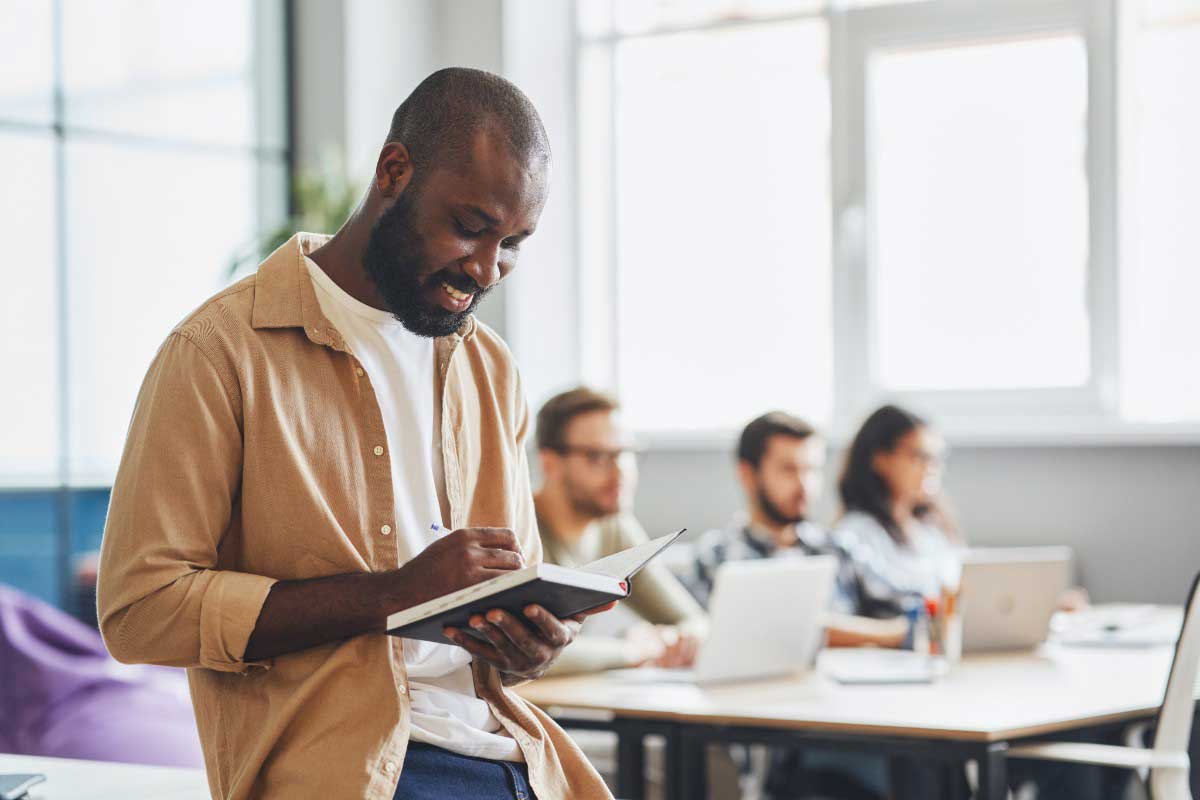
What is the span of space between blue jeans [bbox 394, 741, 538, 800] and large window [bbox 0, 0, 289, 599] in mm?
3391

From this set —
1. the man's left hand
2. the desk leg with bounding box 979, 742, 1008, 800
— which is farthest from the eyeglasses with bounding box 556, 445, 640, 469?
the man's left hand

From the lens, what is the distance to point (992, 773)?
2553mm

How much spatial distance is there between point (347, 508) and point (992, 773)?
1482mm

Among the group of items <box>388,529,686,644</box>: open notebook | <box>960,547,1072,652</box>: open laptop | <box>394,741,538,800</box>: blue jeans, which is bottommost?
<box>960,547,1072,652</box>: open laptop

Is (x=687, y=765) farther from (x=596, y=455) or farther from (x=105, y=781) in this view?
(x=105, y=781)

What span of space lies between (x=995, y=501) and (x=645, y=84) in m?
2.29

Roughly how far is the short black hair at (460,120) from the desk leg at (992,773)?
150 cm

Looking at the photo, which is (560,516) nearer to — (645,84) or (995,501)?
(995,501)

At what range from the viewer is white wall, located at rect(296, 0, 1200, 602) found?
4.99 meters

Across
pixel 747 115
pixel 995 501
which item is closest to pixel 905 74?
pixel 747 115

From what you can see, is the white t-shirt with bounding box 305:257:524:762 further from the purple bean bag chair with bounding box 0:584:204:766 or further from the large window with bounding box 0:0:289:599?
the large window with bounding box 0:0:289:599

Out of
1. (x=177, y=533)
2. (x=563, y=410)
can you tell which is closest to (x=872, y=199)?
(x=563, y=410)

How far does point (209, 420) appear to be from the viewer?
1.47 meters

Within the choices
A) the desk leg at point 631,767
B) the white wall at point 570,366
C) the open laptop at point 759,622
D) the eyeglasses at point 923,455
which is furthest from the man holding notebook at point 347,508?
the white wall at point 570,366
